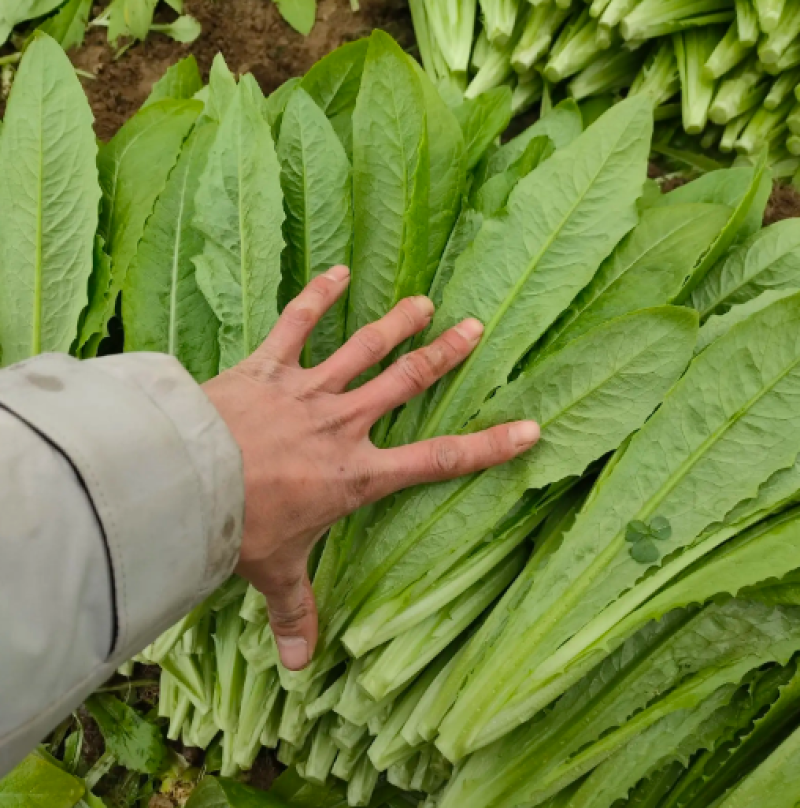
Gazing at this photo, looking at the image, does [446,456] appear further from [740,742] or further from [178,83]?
[178,83]

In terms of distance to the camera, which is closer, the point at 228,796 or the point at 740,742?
the point at 740,742

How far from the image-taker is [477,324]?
1.01 metres

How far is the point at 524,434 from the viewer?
938 mm

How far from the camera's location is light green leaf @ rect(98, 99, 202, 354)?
1172 millimetres

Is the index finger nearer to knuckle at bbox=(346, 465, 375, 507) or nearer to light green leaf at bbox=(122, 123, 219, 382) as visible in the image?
knuckle at bbox=(346, 465, 375, 507)

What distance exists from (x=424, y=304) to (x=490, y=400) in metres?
0.16

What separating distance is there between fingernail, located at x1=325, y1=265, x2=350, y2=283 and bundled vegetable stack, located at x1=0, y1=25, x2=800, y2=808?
0.07 meters

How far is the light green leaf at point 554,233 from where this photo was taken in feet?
3.27

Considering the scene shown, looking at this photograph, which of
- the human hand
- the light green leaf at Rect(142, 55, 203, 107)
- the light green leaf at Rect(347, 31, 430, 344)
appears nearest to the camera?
the human hand

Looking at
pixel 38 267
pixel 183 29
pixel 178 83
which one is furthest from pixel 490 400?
pixel 183 29

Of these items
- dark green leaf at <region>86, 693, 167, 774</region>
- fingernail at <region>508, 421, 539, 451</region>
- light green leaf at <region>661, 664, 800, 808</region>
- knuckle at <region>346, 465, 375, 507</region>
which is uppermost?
fingernail at <region>508, 421, 539, 451</region>

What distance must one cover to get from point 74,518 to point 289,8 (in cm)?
132

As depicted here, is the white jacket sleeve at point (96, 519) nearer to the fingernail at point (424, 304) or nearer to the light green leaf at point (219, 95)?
the fingernail at point (424, 304)

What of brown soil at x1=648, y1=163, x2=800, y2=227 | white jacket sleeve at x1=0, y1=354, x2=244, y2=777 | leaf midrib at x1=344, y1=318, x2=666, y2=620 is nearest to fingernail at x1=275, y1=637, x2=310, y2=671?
leaf midrib at x1=344, y1=318, x2=666, y2=620
